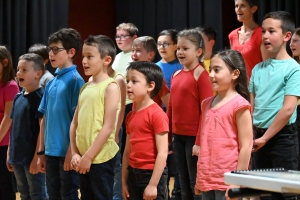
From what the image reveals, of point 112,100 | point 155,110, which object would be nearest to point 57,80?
point 112,100

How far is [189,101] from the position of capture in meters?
3.99

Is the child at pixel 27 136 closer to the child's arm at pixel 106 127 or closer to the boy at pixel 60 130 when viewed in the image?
the boy at pixel 60 130

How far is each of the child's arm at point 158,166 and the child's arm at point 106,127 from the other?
0.32 m

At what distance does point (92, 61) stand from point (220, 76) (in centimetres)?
95

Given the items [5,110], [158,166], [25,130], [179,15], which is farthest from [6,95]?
[179,15]

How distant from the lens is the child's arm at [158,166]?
10.9ft

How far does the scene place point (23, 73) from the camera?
4.35 meters

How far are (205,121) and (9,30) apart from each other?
150 inches

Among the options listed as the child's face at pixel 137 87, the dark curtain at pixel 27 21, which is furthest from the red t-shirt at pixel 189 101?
the dark curtain at pixel 27 21

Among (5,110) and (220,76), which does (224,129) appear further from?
(5,110)

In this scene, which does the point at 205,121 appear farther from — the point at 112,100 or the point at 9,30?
the point at 9,30

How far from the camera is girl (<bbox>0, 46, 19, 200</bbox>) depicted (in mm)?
4500

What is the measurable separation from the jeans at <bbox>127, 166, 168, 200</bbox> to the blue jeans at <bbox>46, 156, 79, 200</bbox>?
20.3 inches

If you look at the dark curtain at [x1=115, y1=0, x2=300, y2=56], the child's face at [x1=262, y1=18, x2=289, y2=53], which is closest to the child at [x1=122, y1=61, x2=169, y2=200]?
the child's face at [x1=262, y1=18, x2=289, y2=53]
